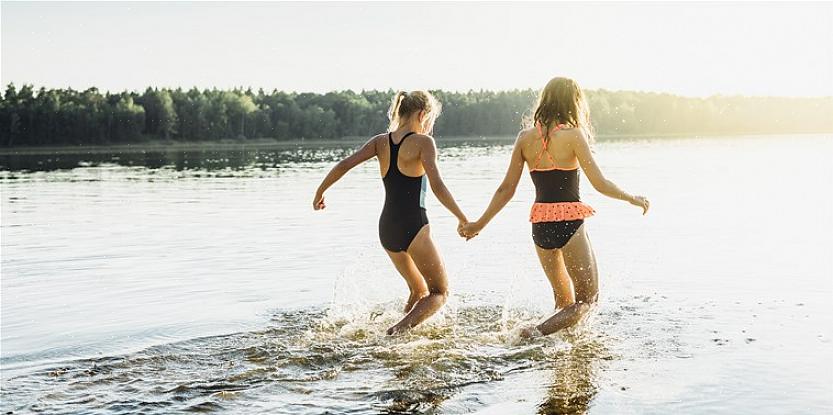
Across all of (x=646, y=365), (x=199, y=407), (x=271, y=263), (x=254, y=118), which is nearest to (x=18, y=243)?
(x=271, y=263)

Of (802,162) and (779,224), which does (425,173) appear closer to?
(779,224)

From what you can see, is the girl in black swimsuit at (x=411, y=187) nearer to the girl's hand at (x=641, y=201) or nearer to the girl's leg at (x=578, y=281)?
the girl's leg at (x=578, y=281)

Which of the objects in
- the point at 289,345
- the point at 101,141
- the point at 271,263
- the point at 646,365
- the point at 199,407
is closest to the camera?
the point at 199,407

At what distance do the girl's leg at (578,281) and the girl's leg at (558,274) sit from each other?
0.28 ft

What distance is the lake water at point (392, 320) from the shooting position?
Answer: 665 centimetres

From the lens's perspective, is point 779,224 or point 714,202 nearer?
point 779,224

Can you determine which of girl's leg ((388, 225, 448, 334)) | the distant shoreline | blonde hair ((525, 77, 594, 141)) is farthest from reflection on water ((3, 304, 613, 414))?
the distant shoreline

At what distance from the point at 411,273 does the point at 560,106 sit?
2.14m

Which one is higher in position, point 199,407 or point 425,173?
point 425,173

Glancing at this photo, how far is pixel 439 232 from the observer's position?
17859 millimetres

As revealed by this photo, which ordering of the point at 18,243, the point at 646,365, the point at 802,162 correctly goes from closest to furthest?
the point at 646,365 → the point at 18,243 → the point at 802,162

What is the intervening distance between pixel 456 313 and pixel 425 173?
6.40 ft

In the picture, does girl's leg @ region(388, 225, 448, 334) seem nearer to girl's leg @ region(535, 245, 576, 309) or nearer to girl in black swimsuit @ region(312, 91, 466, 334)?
girl in black swimsuit @ region(312, 91, 466, 334)

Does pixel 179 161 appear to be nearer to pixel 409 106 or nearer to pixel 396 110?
pixel 396 110
